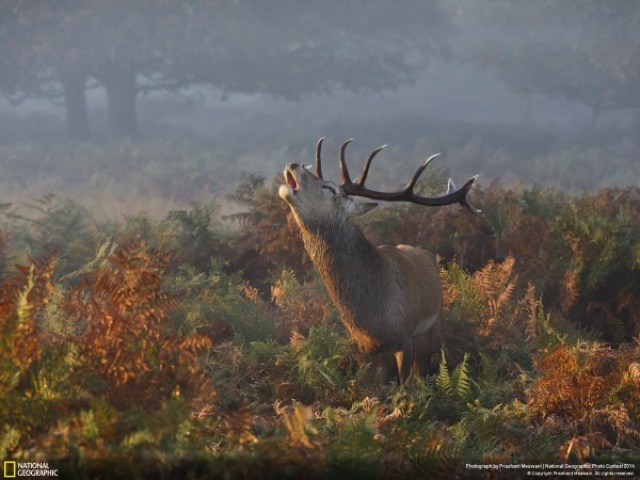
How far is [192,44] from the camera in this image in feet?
99.7

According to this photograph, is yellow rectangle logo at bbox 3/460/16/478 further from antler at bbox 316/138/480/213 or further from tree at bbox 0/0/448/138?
tree at bbox 0/0/448/138

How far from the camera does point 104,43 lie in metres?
29.2

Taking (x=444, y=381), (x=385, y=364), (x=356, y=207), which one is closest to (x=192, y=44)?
(x=356, y=207)

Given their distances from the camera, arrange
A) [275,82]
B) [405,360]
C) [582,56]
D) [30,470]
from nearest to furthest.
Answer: [30,470], [405,360], [275,82], [582,56]

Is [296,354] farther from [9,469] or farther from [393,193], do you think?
[9,469]

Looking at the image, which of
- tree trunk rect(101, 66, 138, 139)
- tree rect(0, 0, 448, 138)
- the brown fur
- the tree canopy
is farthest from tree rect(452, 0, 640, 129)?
the brown fur

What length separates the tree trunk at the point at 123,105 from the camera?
3216 cm

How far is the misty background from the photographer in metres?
26.4

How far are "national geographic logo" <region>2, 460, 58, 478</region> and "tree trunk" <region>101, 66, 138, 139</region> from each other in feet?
100

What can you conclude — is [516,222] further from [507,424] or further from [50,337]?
[50,337]

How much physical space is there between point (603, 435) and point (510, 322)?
7.67 feet

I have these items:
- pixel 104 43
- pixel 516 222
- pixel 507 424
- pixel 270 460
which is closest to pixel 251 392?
pixel 507 424

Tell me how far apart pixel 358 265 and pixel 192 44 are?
26.9m

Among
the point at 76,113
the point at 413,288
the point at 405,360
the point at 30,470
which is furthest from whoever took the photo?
the point at 76,113
